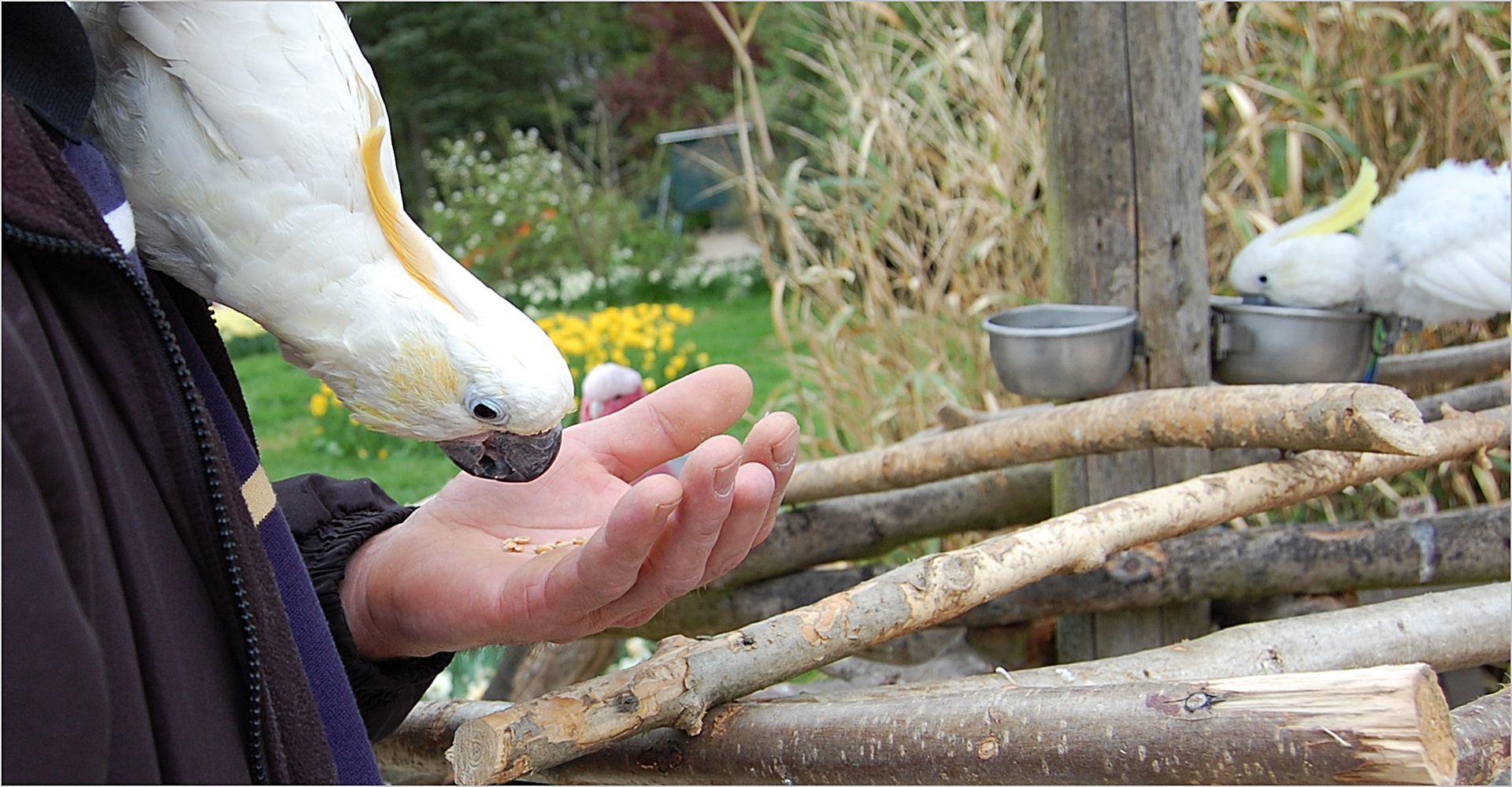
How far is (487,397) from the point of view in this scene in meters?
0.62

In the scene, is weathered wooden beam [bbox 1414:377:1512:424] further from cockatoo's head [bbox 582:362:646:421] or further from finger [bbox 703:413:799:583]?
finger [bbox 703:413:799:583]

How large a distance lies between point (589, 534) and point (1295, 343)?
1.17 m

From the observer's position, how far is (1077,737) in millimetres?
786

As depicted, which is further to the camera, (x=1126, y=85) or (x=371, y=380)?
(x=1126, y=85)

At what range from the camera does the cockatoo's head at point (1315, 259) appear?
5.21 feet

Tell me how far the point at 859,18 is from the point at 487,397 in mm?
2227

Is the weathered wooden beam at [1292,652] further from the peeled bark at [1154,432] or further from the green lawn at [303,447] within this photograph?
the green lawn at [303,447]

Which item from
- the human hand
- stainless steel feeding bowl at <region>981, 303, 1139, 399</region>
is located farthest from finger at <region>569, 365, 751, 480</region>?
stainless steel feeding bowl at <region>981, 303, 1139, 399</region>

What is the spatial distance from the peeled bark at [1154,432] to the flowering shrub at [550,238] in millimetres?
3601

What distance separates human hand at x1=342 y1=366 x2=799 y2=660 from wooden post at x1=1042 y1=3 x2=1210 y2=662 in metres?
0.96

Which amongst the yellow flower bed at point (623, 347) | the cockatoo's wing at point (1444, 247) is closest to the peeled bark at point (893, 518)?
the cockatoo's wing at point (1444, 247)

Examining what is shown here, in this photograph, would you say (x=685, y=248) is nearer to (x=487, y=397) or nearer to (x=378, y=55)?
(x=378, y=55)

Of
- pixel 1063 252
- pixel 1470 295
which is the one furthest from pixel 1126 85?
pixel 1470 295

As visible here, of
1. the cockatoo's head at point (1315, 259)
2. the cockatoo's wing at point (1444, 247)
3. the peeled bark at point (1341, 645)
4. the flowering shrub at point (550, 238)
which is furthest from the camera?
the flowering shrub at point (550, 238)
